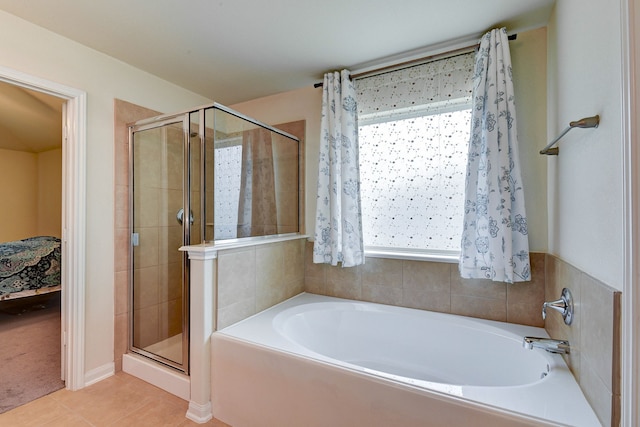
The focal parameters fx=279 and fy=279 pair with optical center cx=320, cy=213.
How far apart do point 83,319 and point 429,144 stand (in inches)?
108

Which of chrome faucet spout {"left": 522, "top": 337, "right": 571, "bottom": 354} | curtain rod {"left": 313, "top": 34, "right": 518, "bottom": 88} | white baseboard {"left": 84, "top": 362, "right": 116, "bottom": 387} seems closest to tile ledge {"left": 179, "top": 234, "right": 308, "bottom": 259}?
white baseboard {"left": 84, "top": 362, "right": 116, "bottom": 387}

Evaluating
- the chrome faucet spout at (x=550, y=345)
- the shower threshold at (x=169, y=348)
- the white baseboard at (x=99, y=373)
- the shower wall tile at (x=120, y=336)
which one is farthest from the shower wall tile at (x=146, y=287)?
the chrome faucet spout at (x=550, y=345)

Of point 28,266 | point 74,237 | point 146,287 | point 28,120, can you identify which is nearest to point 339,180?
point 146,287

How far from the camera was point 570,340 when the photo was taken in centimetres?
129

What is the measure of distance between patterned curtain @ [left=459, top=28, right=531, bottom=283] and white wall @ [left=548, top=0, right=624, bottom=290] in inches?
7.7

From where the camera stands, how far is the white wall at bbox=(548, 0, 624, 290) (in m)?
0.89

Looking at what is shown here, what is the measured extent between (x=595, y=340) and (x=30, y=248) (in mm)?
5034

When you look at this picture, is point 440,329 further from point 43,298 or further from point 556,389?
point 43,298

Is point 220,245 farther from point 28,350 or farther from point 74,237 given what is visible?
point 28,350

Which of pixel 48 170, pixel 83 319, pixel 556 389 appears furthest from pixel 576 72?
pixel 48 170

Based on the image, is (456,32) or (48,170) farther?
(48,170)

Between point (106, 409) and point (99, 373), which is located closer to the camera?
point (106, 409)

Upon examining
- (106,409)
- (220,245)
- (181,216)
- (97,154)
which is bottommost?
(106,409)

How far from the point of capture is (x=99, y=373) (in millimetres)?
2025
